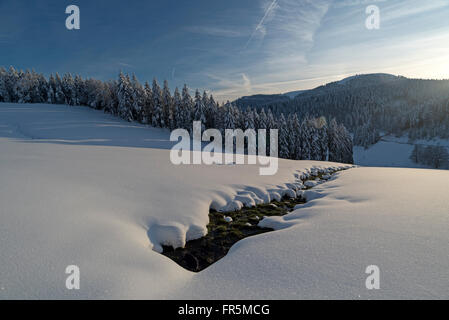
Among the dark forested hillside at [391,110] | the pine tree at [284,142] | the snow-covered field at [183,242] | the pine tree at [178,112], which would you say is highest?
the dark forested hillside at [391,110]

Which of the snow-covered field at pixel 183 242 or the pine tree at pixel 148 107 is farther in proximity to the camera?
the pine tree at pixel 148 107

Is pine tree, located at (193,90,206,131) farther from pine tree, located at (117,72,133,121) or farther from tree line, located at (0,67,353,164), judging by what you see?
pine tree, located at (117,72,133,121)

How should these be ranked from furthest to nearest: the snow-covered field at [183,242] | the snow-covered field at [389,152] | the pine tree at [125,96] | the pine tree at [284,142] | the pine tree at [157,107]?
the snow-covered field at [389,152]
the pine tree at [157,107]
the pine tree at [125,96]
the pine tree at [284,142]
the snow-covered field at [183,242]

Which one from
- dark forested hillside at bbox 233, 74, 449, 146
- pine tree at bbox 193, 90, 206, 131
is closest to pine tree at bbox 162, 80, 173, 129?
pine tree at bbox 193, 90, 206, 131

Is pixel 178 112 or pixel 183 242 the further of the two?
pixel 178 112

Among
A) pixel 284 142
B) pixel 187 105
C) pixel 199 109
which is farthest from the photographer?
pixel 187 105

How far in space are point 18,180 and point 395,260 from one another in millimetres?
8559

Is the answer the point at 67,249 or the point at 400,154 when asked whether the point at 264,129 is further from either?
the point at 400,154

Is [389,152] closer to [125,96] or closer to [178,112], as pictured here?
[178,112]

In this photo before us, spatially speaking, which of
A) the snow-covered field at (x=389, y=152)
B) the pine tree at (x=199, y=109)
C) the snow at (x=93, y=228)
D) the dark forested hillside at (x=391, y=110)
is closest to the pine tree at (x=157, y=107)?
the pine tree at (x=199, y=109)

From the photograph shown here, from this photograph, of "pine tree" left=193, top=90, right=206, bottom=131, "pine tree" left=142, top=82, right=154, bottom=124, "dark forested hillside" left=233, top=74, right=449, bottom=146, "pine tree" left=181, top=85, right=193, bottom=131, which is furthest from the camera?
"dark forested hillside" left=233, top=74, right=449, bottom=146

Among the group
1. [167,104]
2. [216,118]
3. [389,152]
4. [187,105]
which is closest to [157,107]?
[167,104]

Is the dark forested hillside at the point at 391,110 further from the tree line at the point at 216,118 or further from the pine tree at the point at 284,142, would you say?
the pine tree at the point at 284,142
